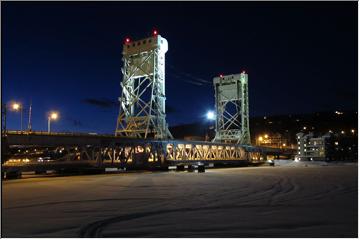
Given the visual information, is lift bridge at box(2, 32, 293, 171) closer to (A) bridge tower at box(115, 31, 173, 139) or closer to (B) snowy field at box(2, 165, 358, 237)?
(A) bridge tower at box(115, 31, 173, 139)

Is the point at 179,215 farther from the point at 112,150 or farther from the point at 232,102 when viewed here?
the point at 232,102

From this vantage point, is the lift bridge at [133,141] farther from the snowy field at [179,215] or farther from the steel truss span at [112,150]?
the snowy field at [179,215]

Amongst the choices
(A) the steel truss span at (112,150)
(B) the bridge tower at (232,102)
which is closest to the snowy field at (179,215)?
(A) the steel truss span at (112,150)

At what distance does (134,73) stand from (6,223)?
46.7m

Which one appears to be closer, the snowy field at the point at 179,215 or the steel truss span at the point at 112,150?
the snowy field at the point at 179,215

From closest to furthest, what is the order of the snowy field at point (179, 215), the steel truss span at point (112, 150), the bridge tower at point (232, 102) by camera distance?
1. the snowy field at point (179, 215)
2. the steel truss span at point (112, 150)
3. the bridge tower at point (232, 102)

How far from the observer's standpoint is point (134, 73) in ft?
192

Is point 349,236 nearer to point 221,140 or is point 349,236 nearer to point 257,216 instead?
point 257,216

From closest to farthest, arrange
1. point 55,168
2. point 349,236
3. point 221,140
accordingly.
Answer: point 349,236 → point 55,168 → point 221,140

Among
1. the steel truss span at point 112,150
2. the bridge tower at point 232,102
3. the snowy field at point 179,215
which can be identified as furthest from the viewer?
the bridge tower at point 232,102

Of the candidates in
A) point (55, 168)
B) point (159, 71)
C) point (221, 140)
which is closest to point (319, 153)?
point (221, 140)

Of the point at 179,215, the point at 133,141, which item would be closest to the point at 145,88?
the point at 133,141

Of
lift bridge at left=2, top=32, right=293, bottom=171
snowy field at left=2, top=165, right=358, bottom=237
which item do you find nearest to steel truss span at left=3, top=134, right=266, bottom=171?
lift bridge at left=2, top=32, right=293, bottom=171

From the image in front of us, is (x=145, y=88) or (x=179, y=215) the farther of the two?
(x=145, y=88)
